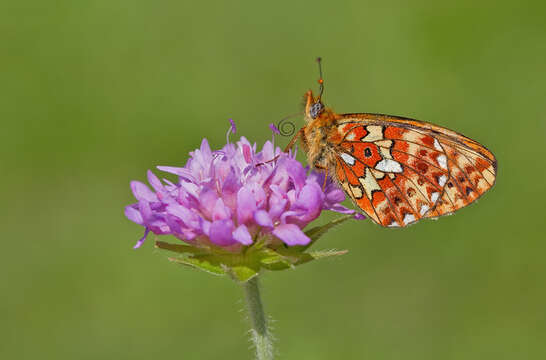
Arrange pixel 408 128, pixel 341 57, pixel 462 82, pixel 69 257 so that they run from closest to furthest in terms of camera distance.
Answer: pixel 408 128 → pixel 69 257 → pixel 462 82 → pixel 341 57

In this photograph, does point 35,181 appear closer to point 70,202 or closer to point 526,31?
point 70,202

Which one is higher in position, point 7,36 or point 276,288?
point 7,36

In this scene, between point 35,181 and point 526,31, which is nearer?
point 35,181

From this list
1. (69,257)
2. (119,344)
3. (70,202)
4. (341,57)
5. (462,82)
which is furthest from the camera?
(341,57)

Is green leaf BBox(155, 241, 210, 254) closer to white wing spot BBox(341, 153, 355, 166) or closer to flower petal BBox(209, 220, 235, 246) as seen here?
flower petal BBox(209, 220, 235, 246)

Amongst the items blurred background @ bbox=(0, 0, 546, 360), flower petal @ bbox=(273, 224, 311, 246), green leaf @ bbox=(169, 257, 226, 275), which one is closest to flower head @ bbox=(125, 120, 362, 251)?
flower petal @ bbox=(273, 224, 311, 246)

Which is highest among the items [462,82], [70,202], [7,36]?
[7,36]

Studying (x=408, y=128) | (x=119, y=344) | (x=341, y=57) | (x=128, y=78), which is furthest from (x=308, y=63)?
(x=408, y=128)
